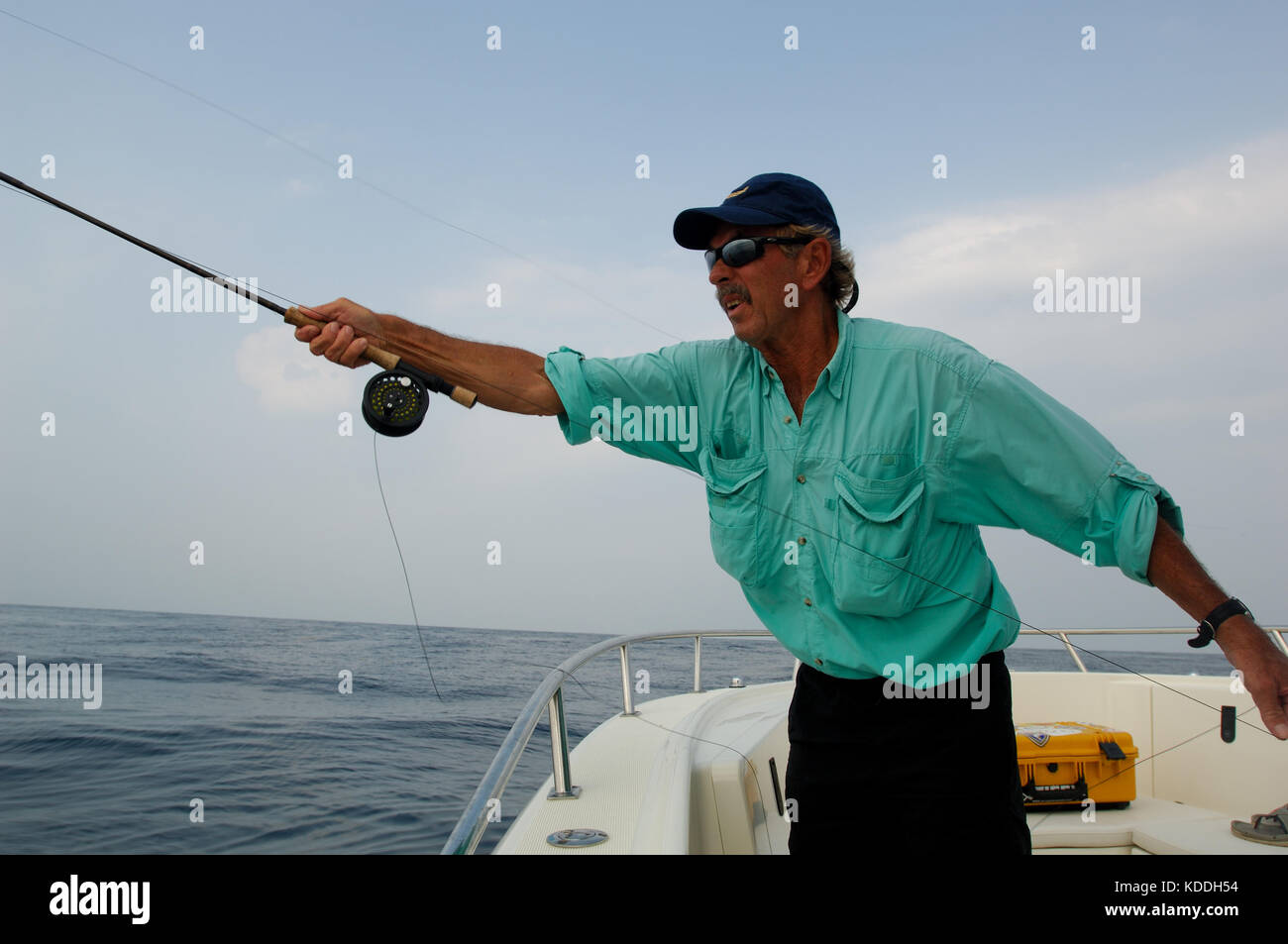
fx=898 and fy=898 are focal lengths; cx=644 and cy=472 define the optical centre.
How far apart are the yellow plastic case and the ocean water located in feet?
6.18

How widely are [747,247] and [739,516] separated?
59cm

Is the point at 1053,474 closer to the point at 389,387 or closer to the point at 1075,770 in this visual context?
the point at 389,387

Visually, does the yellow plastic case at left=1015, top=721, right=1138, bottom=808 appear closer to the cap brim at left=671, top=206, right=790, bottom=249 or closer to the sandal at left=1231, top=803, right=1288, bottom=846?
the sandal at left=1231, top=803, right=1288, bottom=846

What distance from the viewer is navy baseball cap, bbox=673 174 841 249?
1933 mm

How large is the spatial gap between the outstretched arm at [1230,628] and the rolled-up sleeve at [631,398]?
→ 980mm

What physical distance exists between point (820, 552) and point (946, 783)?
0.52 metres

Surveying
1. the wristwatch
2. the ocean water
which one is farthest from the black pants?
the ocean water

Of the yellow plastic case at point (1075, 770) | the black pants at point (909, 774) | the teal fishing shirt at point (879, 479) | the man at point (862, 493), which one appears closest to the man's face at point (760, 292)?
the man at point (862, 493)

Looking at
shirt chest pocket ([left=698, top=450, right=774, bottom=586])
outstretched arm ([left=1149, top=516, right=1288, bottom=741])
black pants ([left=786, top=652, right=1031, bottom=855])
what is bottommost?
black pants ([left=786, top=652, right=1031, bottom=855])
